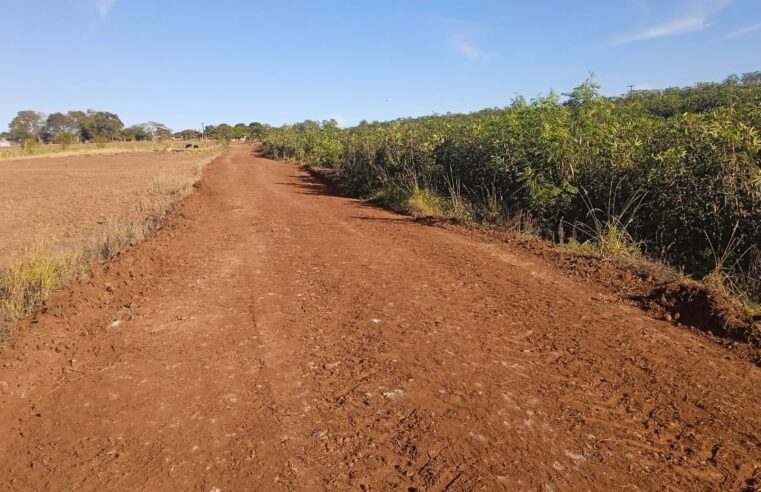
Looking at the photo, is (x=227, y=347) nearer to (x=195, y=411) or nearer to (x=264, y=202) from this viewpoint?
(x=195, y=411)

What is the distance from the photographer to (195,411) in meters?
3.62

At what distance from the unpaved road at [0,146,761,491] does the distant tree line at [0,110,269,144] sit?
121m

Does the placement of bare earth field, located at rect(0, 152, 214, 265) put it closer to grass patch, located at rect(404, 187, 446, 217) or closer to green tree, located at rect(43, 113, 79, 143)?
grass patch, located at rect(404, 187, 446, 217)

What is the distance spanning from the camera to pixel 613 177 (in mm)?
8555

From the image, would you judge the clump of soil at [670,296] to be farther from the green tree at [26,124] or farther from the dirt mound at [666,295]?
the green tree at [26,124]

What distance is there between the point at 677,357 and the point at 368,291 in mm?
3213

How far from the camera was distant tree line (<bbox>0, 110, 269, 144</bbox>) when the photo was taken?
125 metres

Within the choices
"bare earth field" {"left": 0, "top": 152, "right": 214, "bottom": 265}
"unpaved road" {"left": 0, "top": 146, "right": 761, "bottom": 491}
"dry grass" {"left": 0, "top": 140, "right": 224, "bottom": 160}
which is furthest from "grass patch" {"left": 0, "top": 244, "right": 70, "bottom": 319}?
"dry grass" {"left": 0, "top": 140, "right": 224, "bottom": 160}

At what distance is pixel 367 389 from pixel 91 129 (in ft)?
470

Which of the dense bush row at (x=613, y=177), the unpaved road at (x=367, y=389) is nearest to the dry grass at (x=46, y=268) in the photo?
the unpaved road at (x=367, y=389)

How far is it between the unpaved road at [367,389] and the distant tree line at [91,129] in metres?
121

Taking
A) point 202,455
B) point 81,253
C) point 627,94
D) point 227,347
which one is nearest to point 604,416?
point 202,455

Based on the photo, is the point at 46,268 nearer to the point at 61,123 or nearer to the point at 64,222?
the point at 64,222

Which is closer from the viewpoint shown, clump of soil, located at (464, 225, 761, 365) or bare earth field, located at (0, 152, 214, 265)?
clump of soil, located at (464, 225, 761, 365)
